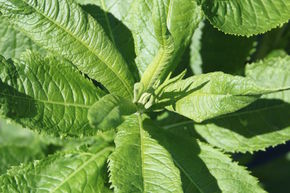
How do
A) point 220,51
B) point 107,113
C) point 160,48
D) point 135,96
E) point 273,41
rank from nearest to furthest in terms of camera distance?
point 107,113
point 160,48
point 135,96
point 220,51
point 273,41

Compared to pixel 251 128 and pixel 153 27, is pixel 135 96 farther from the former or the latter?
pixel 251 128

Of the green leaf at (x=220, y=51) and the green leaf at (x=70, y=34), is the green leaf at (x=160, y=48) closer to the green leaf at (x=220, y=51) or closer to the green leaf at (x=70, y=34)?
the green leaf at (x=70, y=34)

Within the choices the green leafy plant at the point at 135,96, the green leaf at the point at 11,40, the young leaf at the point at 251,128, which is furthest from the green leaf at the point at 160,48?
the green leaf at the point at 11,40

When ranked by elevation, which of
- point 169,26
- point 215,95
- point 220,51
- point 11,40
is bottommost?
point 215,95

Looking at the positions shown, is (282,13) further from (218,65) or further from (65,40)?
(65,40)

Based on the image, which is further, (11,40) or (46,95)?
(11,40)

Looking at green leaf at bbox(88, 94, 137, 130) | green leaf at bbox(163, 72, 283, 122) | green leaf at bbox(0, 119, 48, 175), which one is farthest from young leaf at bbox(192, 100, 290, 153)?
green leaf at bbox(0, 119, 48, 175)

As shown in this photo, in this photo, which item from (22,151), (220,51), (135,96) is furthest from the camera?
(22,151)

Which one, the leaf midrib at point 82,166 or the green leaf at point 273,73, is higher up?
the green leaf at point 273,73

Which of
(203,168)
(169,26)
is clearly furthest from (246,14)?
(203,168)
